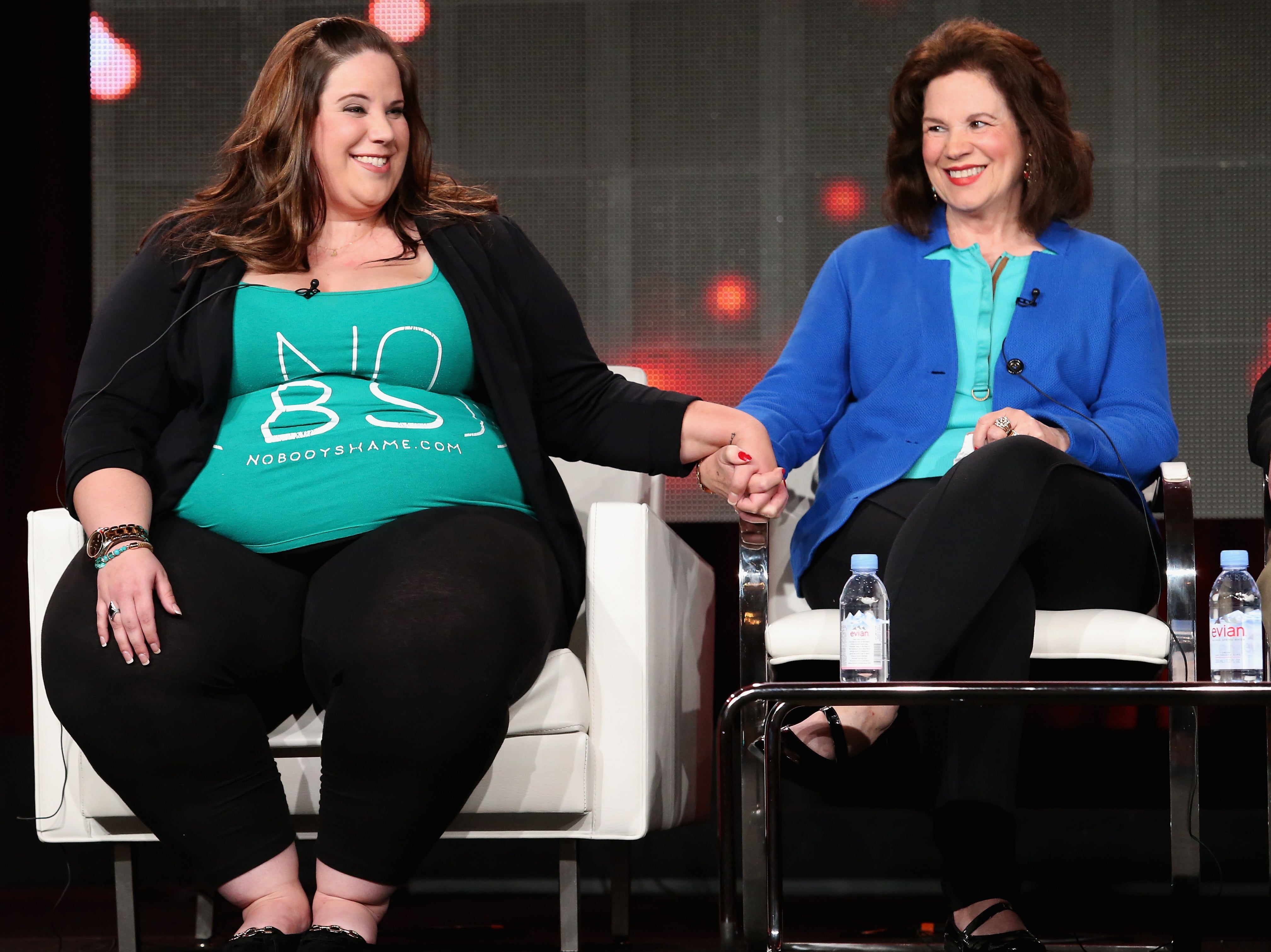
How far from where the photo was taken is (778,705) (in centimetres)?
134

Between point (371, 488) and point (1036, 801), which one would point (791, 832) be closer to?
point (1036, 801)

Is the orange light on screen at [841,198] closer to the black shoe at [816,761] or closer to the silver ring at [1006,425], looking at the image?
the silver ring at [1006,425]

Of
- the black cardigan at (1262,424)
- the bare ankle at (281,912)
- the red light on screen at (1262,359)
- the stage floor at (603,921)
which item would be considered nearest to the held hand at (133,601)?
the bare ankle at (281,912)

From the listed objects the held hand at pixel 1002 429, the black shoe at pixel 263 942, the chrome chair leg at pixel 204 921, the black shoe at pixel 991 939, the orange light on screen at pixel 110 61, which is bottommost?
the chrome chair leg at pixel 204 921

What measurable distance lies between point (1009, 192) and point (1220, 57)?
3.22 feet

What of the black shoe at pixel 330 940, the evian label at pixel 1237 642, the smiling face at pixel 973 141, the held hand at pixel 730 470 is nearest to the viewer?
the black shoe at pixel 330 940

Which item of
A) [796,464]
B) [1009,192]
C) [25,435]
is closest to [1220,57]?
[1009,192]

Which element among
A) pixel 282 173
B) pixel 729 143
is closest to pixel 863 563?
pixel 282 173

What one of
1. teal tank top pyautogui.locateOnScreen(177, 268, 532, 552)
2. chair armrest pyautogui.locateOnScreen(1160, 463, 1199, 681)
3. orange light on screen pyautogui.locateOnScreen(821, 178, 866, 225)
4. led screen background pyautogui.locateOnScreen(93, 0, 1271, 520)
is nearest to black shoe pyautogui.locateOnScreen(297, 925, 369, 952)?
teal tank top pyautogui.locateOnScreen(177, 268, 532, 552)

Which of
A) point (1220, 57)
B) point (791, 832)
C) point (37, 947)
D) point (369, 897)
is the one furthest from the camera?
point (1220, 57)

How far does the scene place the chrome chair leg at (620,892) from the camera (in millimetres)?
2115

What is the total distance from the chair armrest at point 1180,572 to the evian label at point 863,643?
18.3 inches

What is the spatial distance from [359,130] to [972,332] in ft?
3.12

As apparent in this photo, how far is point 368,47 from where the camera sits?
6.20ft
